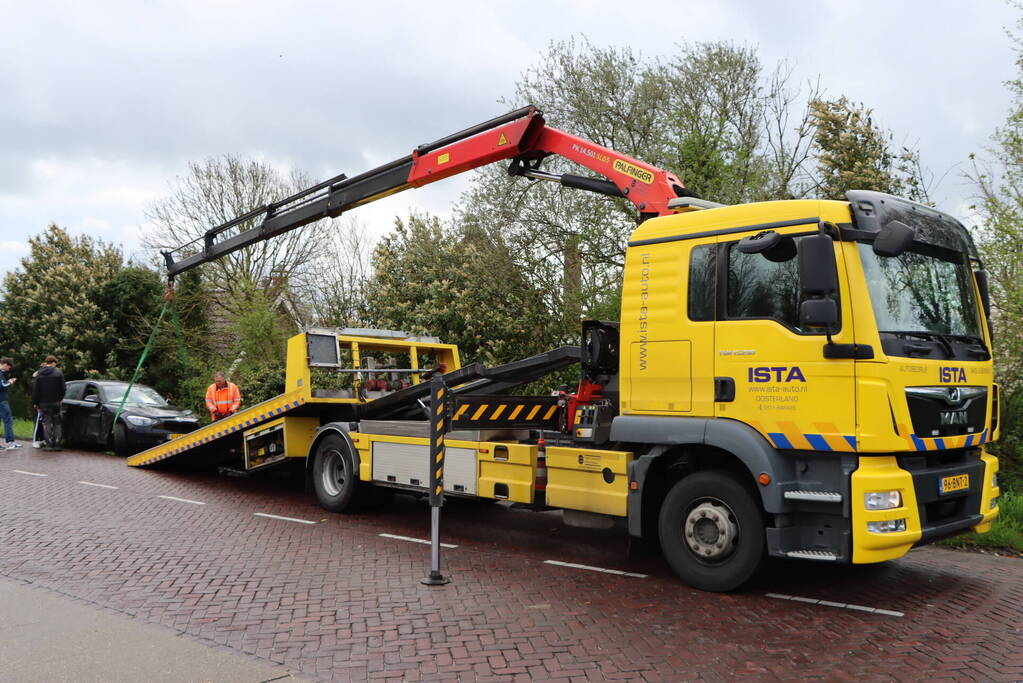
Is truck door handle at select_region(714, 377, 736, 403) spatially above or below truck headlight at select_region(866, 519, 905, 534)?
above

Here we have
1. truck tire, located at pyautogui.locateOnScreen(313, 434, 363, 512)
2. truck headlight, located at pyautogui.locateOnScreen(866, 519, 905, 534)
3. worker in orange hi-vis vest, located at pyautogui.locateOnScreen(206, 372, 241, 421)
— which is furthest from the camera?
worker in orange hi-vis vest, located at pyautogui.locateOnScreen(206, 372, 241, 421)

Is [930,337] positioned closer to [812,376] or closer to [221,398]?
[812,376]

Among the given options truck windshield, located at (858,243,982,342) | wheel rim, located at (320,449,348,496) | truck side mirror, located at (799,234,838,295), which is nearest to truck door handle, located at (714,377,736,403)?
truck side mirror, located at (799,234,838,295)

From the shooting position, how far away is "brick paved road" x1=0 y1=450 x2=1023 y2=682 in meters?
4.87

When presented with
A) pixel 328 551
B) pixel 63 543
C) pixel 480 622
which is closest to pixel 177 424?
pixel 63 543

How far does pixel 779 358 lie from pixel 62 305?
2649 cm

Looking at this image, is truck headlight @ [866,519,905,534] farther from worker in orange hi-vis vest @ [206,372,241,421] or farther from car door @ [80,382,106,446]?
car door @ [80,382,106,446]

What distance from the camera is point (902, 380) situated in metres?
5.71

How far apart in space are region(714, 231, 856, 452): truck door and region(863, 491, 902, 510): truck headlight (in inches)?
12.8

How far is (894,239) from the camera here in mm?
5672

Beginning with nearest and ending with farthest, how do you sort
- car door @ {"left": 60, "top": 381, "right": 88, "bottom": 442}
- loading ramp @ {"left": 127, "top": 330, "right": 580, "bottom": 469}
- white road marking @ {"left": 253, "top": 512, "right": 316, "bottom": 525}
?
1. loading ramp @ {"left": 127, "top": 330, "right": 580, "bottom": 469}
2. white road marking @ {"left": 253, "top": 512, "right": 316, "bottom": 525}
3. car door @ {"left": 60, "top": 381, "right": 88, "bottom": 442}

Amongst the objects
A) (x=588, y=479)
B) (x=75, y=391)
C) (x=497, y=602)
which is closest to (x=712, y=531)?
(x=588, y=479)

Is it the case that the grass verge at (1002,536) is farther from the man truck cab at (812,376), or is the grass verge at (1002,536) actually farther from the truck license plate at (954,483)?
the truck license plate at (954,483)

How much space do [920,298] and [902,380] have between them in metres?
0.83
